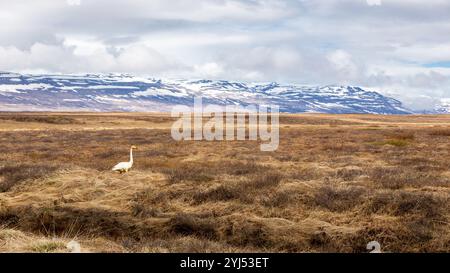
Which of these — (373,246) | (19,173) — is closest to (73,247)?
(373,246)

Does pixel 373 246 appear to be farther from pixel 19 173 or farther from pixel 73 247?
pixel 19 173

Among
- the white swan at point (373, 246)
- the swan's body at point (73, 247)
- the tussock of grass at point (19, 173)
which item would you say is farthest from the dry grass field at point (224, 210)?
the white swan at point (373, 246)

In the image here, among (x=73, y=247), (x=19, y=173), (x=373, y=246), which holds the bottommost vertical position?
(x=373, y=246)

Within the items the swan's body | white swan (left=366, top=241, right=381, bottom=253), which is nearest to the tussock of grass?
→ the swan's body

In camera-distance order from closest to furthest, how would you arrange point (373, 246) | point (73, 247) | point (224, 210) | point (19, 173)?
point (73, 247), point (373, 246), point (224, 210), point (19, 173)

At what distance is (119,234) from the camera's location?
1243 centimetres

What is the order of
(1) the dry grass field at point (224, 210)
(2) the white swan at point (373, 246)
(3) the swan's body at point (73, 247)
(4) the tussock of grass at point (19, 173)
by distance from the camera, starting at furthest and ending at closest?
(4) the tussock of grass at point (19, 173) < (1) the dry grass field at point (224, 210) < (2) the white swan at point (373, 246) < (3) the swan's body at point (73, 247)

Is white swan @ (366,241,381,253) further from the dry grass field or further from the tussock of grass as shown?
the tussock of grass

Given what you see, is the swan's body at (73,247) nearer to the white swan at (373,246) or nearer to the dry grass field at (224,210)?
the dry grass field at (224,210)

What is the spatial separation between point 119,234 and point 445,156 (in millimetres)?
20444

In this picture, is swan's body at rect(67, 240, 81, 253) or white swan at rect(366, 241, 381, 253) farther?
white swan at rect(366, 241, 381, 253)

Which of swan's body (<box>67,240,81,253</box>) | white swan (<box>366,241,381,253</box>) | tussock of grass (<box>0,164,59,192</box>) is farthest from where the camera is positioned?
tussock of grass (<box>0,164,59,192</box>)
